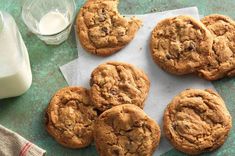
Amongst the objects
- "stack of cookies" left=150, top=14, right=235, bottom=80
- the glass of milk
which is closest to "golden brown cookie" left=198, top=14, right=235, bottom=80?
"stack of cookies" left=150, top=14, right=235, bottom=80

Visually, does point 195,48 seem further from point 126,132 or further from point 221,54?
point 126,132

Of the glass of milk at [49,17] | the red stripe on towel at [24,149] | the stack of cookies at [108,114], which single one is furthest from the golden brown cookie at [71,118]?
the glass of milk at [49,17]

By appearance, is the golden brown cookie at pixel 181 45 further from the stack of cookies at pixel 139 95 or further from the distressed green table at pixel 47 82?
the distressed green table at pixel 47 82

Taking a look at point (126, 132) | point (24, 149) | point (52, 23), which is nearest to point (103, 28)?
point (52, 23)

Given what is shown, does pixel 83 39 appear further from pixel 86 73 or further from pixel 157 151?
pixel 157 151

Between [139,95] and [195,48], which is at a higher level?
[195,48]

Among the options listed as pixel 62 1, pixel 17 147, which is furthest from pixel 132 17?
pixel 17 147

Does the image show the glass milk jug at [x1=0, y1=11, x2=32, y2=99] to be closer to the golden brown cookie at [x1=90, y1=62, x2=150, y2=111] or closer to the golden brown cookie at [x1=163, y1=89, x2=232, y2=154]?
the golden brown cookie at [x1=90, y1=62, x2=150, y2=111]

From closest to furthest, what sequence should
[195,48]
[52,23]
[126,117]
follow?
[126,117] → [195,48] → [52,23]
